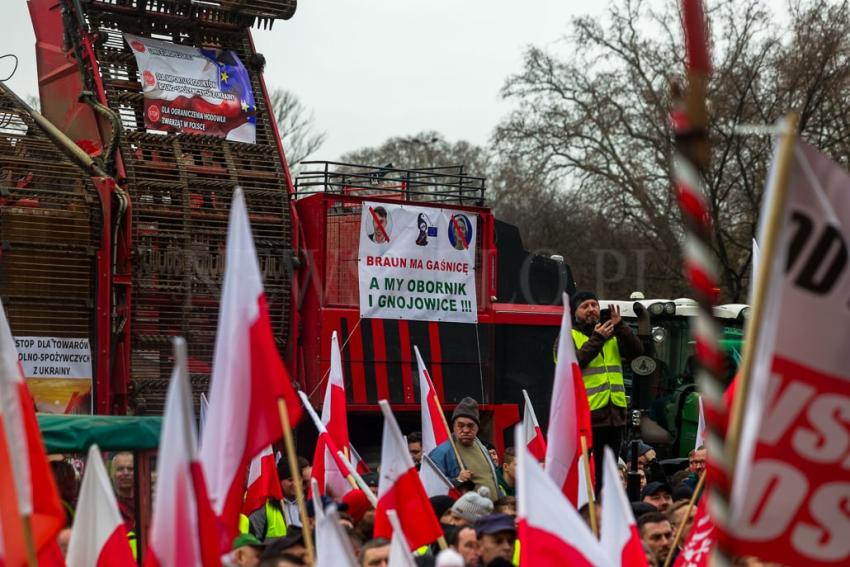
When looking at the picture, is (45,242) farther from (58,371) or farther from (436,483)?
(436,483)

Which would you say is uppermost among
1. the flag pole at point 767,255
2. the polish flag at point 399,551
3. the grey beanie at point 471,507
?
the flag pole at point 767,255

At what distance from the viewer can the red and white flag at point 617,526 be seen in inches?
256

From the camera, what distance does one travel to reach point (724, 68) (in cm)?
3094

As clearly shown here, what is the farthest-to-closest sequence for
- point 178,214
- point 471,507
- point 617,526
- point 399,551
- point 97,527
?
point 178,214 → point 471,507 → point 97,527 → point 617,526 → point 399,551

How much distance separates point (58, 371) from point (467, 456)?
200 inches

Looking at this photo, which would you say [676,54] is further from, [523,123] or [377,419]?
[377,419]

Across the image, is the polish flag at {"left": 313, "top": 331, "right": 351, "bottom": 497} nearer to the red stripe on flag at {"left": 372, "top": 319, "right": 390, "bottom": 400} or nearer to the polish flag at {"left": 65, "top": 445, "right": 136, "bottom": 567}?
the polish flag at {"left": 65, "top": 445, "right": 136, "bottom": 567}

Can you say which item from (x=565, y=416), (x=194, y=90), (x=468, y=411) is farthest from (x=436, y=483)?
(x=194, y=90)

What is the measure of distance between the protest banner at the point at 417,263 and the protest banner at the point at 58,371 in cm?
294

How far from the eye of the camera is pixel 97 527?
23.0 feet

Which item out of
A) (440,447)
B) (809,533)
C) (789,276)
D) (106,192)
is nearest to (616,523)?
(809,533)

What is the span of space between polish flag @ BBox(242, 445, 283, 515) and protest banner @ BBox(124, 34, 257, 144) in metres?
5.87

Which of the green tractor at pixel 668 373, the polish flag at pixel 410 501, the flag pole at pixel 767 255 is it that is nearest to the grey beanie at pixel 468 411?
the polish flag at pixel 410 501

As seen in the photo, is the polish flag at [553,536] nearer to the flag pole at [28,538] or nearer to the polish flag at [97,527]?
the flag pole at [28,538]
